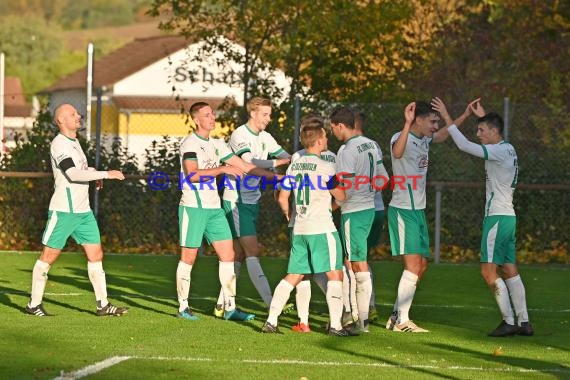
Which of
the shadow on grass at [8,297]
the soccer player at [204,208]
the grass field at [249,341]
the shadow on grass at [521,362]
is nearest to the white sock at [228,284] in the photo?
the soccer player at [204,208]

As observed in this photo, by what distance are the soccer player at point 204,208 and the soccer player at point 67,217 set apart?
817mm

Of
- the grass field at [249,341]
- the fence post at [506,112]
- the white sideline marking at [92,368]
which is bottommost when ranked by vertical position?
the grass field at [249,341]

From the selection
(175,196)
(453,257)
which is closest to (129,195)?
(175,196)

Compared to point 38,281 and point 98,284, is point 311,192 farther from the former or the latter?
point 38,281

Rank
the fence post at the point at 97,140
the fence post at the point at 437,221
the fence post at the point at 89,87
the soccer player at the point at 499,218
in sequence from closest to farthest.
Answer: the soccer player at the point at 499,218 < the fence post at the point at 437,221 < the fence post at the point at 97,140 < the fence post at the point at 89,87

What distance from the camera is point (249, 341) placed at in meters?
11.4

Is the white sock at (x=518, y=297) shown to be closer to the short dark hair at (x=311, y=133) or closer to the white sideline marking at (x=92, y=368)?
the short dark hair at (x=311, y=133)

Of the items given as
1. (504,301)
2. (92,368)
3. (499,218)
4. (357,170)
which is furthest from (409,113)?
(92,368)

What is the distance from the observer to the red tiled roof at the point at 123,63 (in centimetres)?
7712

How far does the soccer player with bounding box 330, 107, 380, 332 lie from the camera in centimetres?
1216

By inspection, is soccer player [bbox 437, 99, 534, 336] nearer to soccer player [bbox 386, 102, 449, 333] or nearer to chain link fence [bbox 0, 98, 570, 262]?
soccer player [bbox 386, 102, 449, 333]

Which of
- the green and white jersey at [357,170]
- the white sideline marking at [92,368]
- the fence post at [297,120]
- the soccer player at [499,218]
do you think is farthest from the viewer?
the fence post at [297,120]

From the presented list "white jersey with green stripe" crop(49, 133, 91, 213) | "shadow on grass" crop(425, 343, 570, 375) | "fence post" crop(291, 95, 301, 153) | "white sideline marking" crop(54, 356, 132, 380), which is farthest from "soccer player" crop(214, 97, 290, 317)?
"fence post" crop(291, 95, 301, 153)

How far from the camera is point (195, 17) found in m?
23.6
